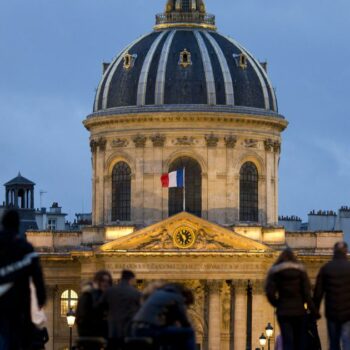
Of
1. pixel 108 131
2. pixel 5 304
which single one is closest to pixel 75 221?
pixel 108 131

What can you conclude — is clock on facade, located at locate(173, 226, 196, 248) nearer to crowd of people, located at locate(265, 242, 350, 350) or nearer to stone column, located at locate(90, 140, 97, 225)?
stone column, located at locate(90, 140, 97, 225)

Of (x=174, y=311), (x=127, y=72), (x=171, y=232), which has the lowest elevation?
(x=174, y=311)

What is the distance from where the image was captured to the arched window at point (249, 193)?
358ft

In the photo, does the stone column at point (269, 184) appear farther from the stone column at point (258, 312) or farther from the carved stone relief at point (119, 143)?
the stone column at point (258, 312)

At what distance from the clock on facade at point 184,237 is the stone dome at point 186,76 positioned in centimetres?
783

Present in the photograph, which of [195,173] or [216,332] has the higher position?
[195,173]

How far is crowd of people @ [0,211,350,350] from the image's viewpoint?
34.2 meters

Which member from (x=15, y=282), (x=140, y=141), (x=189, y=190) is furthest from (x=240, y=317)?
(x=15, y=282)

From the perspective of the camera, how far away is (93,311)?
37.9m

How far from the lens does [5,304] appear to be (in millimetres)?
34406

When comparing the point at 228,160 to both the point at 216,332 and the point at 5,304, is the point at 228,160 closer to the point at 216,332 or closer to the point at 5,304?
the point at 216,332

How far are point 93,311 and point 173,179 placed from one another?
69.2 meters

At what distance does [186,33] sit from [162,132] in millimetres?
5411

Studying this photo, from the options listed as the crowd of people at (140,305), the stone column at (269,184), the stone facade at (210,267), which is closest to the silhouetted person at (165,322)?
the crowd of people at (140,305)
